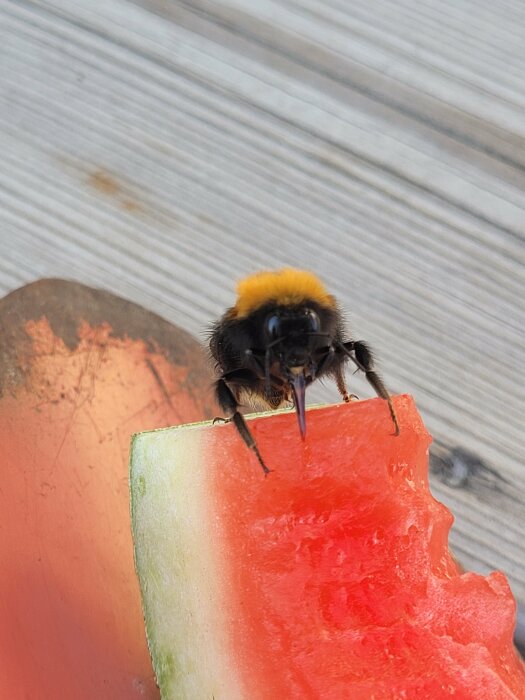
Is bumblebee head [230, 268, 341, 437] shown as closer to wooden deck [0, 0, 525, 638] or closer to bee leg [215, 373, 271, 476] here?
bee leg [215, 373, 271, 476]

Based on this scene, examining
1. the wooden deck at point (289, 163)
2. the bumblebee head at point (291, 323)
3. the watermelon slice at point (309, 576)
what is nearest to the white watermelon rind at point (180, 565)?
the watermelon slice at point (309, 576)

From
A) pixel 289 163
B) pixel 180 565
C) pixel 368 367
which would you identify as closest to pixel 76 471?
pixel 180 565

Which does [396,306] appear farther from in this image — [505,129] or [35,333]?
[35,333]

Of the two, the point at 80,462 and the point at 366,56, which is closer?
the point at 80,462

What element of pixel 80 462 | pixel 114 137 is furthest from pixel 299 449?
pixel 114 137

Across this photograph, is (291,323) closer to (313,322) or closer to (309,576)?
(313,322)

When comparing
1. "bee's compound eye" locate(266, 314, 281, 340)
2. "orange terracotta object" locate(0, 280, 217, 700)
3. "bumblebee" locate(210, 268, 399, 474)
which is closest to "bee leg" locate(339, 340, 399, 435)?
"bumblebee" locate(210, 268, 399, 474)

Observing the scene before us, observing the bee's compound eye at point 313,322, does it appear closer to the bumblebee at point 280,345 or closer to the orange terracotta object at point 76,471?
the bumblebee at point 280,345
